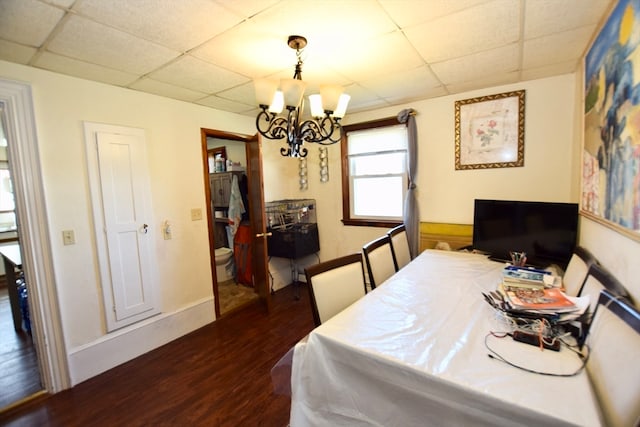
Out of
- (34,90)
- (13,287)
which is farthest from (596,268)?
(13,287)

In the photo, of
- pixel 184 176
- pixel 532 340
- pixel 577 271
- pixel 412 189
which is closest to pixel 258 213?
pixel 184 176

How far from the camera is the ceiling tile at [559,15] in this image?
1.43 metres

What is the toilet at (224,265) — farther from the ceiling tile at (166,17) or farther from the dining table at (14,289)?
the ceiling tile at (166,17)

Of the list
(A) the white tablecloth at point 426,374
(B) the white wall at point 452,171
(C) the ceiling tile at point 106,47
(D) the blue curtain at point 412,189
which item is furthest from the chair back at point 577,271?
(C) the ceiling tile at point 106,47

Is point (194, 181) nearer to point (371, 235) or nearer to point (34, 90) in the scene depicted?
point (34, 90)

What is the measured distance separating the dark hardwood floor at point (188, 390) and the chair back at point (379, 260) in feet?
3.44

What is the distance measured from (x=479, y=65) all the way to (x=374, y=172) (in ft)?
5.40

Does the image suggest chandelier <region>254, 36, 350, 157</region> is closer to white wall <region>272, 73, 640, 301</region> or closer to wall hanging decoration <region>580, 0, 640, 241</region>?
wall hanging decoration <region>580, 0, 640, 241</region>

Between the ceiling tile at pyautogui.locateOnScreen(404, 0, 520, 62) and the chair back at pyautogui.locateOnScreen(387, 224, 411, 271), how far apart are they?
4.89ft

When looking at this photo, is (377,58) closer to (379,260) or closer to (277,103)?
(277,103)

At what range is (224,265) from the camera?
4352 millimetres

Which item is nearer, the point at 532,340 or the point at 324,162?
the point at 532,340

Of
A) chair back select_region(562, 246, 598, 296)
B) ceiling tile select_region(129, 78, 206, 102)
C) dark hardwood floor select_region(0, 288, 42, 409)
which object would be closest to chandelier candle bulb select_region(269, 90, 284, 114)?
ceiling tile select_region(129, 78, 206, 102)

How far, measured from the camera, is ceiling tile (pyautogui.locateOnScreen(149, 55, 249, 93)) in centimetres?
198
